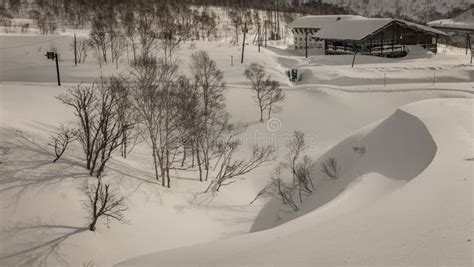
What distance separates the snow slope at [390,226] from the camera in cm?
1107

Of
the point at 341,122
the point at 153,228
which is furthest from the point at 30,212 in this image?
the point at 341,122

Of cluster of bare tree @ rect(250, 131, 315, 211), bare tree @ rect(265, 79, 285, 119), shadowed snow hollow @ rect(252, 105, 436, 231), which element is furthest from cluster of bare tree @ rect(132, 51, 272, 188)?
shadowed snow hollow @ rect(252, 105, 436, 231)

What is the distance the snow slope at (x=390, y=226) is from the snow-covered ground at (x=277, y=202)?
0.16 ft

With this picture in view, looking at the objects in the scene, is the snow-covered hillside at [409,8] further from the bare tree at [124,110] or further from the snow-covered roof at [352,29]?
the bare tree at [124,110]

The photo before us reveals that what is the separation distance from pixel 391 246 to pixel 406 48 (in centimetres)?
5059

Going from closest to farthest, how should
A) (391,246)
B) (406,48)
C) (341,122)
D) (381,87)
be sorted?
(391,246) → (341,122) → (381,87) → (406,48)

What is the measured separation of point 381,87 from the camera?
41312 millimetres

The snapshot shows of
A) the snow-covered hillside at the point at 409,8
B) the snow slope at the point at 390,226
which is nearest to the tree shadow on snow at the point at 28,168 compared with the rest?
the snow slope at the point at 390,226

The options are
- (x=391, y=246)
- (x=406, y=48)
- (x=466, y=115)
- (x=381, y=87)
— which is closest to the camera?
(x=391, y=246)

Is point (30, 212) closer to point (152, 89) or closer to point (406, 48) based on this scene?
point (152, 89)

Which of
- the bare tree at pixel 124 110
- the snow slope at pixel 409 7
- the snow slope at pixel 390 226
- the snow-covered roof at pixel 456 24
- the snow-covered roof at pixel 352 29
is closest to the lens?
the snow slope at pixel 390 226

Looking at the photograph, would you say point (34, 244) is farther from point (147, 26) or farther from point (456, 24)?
point (456, 24)

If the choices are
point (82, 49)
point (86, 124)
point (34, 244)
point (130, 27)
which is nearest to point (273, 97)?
point (86, 124)

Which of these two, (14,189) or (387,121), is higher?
(387,121)
